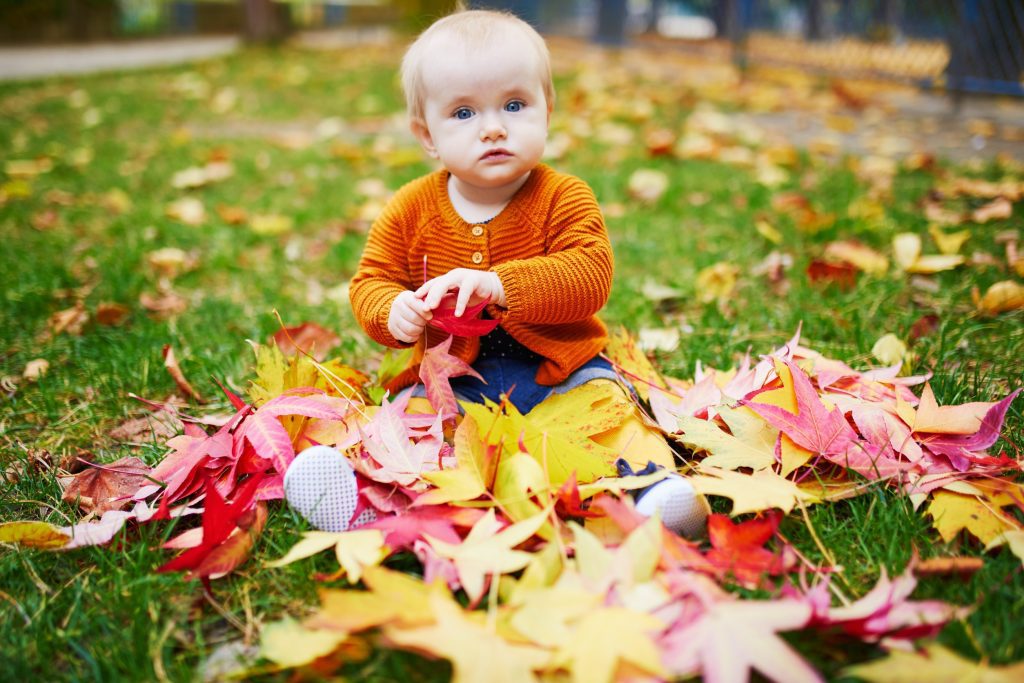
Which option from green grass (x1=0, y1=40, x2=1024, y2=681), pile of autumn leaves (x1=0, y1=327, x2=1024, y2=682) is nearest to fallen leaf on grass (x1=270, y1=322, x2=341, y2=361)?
green grass (x1=0, y1=40, x2=1024, y2=681)

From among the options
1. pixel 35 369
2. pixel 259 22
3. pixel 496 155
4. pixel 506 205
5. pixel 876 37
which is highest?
pixel 259 22

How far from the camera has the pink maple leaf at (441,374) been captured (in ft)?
4.35

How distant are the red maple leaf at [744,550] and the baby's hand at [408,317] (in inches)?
22.1

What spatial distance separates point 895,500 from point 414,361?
0.86 m

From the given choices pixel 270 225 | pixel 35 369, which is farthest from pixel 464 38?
pixel 270 225

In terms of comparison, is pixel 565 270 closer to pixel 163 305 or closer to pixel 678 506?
pixel 678 506

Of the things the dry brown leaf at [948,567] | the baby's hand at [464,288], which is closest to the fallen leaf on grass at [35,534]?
the baby's hand at [464,288]

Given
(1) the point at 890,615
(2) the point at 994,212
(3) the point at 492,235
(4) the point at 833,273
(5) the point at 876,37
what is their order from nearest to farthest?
(1) the point at 890,615 < (3) the point at 492,235 < (4) the point at 833,273 < (2) the point at 994,212 < (5) the point at 876,37

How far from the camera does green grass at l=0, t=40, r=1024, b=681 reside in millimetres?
983

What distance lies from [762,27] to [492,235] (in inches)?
312

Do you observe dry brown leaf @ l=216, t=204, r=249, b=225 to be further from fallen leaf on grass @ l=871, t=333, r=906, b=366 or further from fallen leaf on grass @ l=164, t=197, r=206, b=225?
fallen leaf on grass @ l=871, t=333, r=906, b=366

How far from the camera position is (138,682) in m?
0.89

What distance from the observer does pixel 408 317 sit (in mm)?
1297

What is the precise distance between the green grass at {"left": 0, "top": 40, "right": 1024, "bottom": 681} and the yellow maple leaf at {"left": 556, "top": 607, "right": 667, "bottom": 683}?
174mm
